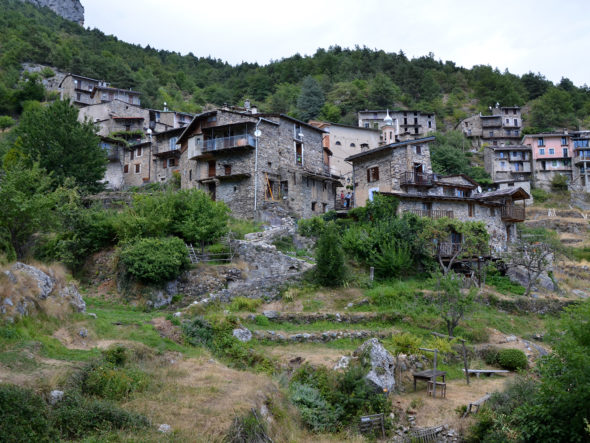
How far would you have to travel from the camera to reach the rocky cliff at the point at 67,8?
14838cm

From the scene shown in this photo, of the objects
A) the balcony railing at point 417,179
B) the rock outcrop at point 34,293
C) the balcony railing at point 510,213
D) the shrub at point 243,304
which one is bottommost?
the shrub at point 243,304

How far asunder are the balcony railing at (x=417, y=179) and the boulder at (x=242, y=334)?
2224cm

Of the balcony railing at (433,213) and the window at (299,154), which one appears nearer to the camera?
the balcony railing at (433,213)

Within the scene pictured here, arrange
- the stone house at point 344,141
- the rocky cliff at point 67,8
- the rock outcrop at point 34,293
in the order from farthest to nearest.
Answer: the rocky cliff at point 67,8, the stone house at point 344,141, the rock outcrop at point 34,293

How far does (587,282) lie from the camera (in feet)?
124

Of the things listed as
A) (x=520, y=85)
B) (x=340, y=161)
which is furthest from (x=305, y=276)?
(x=520, y=85)

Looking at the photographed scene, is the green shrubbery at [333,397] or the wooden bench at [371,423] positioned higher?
the green shrubbery at [333,397]

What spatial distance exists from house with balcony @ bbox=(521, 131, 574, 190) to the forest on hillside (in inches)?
570

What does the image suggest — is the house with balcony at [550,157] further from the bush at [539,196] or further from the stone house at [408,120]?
the stone house at [408,120]

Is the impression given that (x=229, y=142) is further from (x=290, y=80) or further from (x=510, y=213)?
(x=290, y=80)

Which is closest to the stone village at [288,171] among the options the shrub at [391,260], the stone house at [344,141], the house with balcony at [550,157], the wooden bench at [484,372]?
the stone house at [344,141]

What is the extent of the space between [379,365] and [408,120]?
2966 inches

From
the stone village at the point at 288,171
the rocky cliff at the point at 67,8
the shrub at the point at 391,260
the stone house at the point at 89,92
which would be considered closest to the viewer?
the shrub at the point at 391,260

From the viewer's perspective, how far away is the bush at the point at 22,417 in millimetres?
8578
